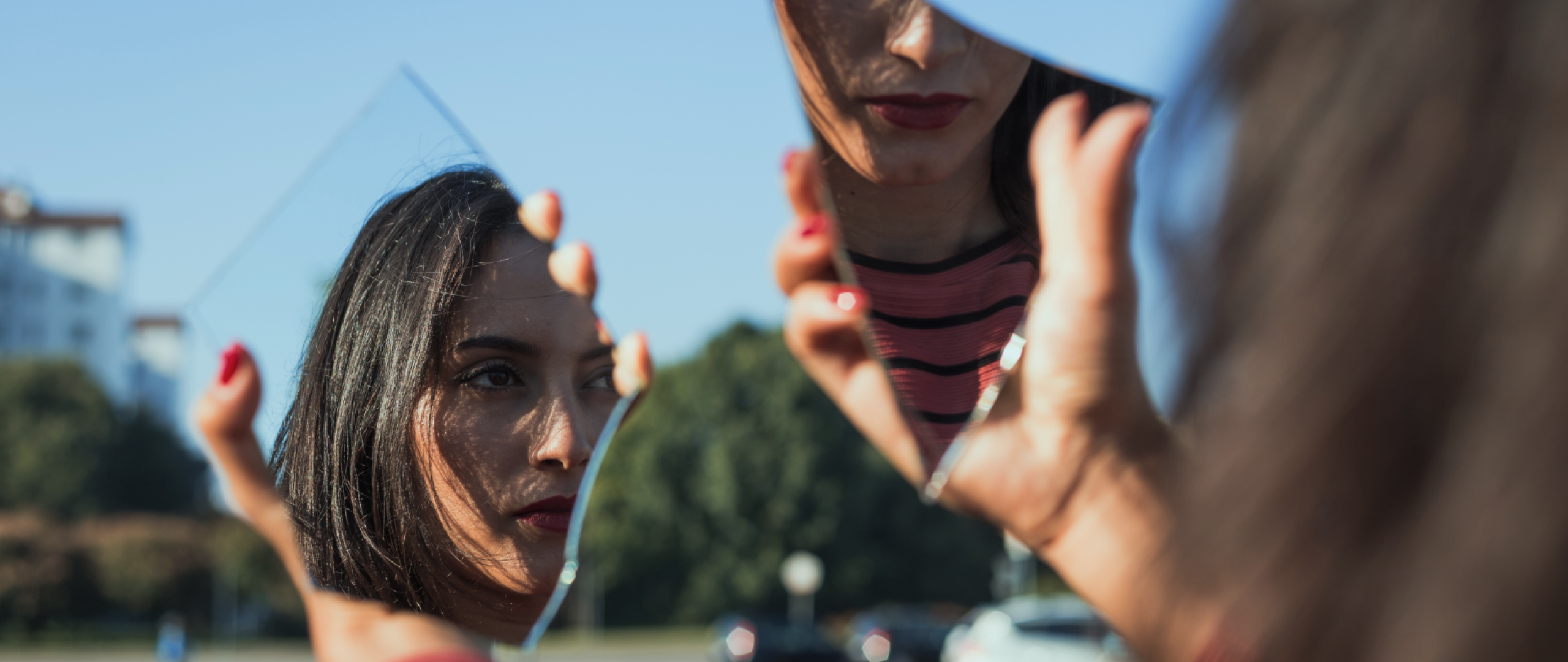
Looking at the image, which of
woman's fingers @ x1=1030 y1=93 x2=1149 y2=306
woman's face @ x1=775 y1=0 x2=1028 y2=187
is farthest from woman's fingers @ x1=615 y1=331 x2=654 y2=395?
woman's fingers @ x1=1030 y1=93 x2=1149 y2=306

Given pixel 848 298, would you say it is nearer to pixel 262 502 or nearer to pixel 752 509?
pixel 262 502

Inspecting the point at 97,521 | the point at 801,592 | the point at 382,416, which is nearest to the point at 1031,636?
the point at 382,416

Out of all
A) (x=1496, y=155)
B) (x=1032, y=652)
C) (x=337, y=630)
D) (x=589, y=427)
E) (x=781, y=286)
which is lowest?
(x=1032, y=652)

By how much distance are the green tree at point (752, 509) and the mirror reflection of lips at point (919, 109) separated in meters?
29.9

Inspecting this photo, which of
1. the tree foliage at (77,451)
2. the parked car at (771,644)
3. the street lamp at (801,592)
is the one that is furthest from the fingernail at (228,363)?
the tree foliage at (77,451)

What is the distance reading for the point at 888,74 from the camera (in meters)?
1.05

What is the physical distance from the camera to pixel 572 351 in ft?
4.21

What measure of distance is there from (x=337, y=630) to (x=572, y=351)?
356 mm

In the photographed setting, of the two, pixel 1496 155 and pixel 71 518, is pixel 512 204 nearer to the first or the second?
pixel 1496 155

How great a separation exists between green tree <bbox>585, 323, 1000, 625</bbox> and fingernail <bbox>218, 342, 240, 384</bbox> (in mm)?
29745

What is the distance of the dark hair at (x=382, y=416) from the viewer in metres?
1.27

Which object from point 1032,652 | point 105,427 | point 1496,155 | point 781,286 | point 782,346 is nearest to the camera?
point 1496,155

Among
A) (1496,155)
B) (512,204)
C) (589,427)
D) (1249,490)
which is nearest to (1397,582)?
(1249,490)

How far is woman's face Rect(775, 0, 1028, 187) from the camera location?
→ 1.05 metres
